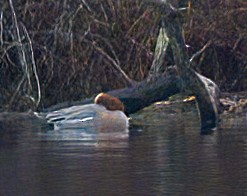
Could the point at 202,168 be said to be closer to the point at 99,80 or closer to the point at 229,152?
the point at 229,152

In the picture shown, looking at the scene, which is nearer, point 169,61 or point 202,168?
point 202,168

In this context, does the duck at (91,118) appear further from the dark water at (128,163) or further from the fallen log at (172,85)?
the fallen log at (172,85)

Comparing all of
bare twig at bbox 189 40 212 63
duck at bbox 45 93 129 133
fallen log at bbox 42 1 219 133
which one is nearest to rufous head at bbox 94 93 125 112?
duck at bbox 45 93 129 133

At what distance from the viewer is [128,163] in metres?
8.73

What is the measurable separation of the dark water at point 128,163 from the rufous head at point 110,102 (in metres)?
1.42

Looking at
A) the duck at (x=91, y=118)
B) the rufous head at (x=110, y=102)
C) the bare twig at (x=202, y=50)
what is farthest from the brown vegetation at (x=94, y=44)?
the duck at (x=91, y=118)

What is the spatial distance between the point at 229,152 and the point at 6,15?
282 inches

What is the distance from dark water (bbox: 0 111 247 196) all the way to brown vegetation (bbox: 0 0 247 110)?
3.67 meters

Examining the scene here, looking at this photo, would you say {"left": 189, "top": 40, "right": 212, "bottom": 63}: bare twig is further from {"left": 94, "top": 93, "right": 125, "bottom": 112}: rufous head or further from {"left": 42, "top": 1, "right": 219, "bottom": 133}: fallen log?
{"left": 94, "top": 93, "right": 125, "bottom": 112}: rufous head

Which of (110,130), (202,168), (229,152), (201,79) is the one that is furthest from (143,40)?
(202,168)

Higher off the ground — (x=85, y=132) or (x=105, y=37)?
(x=105, y=37)

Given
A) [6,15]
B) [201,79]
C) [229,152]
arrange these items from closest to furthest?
[229,152] → [201,79] → [6,15]

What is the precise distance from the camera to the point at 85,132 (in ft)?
40.1

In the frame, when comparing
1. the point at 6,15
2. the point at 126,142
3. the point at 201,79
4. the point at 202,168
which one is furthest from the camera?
the point at 6,15
